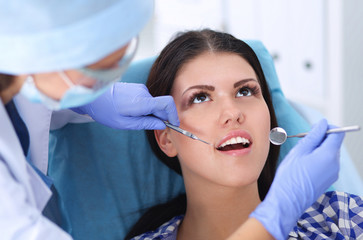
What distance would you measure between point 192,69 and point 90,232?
0.74 metres

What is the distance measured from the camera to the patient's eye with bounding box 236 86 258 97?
5.17ft

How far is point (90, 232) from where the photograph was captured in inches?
72.4

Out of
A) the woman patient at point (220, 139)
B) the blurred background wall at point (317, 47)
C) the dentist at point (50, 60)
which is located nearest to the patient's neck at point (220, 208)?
the woman patient at point (220, 139)

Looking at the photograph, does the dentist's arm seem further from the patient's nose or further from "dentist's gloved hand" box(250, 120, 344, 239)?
the patient's nose

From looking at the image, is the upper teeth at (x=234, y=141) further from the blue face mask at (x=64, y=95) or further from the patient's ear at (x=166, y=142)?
the blue face mask at (x=64, y=95)

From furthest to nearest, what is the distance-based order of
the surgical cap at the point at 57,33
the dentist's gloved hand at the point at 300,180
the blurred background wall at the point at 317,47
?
the blurred background wall at the point at 317,47 < the dentist's gloved hand at the point at 300,180 < the surgical cap at the point at 57,33

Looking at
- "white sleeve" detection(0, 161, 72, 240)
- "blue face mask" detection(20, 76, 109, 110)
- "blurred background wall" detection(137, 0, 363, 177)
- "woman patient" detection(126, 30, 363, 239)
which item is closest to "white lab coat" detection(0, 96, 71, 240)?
"white sleeve" detection(0, 161, 72, 240)

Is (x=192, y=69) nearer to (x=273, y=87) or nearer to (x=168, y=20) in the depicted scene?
(x=273, y=87)

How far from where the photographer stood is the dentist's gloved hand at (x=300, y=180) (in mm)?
1174

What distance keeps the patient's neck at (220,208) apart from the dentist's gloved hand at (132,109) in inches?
10.3

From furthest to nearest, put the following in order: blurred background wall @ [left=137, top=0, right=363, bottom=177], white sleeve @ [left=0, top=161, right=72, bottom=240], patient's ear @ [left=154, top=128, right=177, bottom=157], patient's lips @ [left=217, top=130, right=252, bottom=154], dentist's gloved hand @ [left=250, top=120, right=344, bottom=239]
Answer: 1. blurred background wall @ [left=137, top=0, right=363, bottom=177]
2. patient's ear @ [left=154, top=128, right=177, bottom=157]
3. patient's lips @ [left=217, top=130, right=252, bottom=154]
4. dentist's gloved hand @ [left=250, top=120, right=344, bottom=239]
5. white sleeve @ [left=0, top=161, right=72, bottom=240]

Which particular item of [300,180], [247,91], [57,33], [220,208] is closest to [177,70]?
[247,91]

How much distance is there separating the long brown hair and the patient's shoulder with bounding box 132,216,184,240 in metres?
0.11

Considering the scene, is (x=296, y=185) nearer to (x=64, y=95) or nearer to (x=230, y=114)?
(x=230, y=114)
